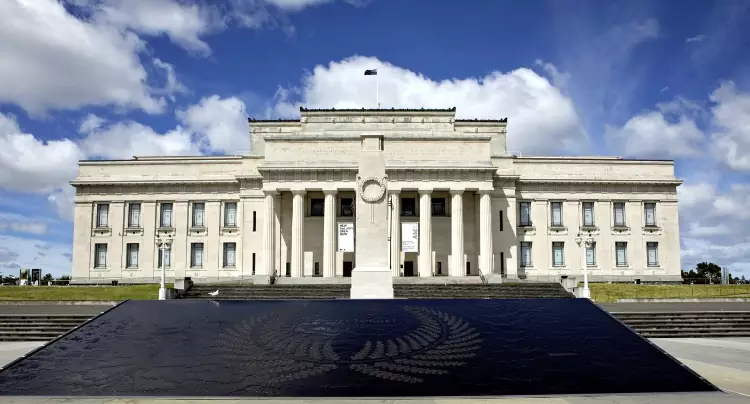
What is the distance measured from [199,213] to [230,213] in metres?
3.48

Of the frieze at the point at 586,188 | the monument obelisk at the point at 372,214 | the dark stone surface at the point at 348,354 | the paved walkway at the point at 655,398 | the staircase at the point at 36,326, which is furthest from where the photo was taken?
the frieze at the point at 586,188

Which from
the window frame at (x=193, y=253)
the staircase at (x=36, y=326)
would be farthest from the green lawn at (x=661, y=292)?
the window frame at (x=193, y=253)

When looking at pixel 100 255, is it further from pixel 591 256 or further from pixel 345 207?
pixel 591 256

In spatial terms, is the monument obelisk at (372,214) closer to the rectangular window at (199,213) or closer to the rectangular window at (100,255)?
the rectangular window at (199,213)

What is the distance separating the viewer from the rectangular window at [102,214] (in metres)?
68.0

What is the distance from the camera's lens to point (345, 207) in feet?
214

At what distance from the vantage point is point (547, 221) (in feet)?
220

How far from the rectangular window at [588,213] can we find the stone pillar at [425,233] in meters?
18.8

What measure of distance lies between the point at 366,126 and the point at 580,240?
99.8ft

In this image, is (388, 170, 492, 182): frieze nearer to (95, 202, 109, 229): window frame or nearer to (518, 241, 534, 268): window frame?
(518, 241, 534, 268): window frame

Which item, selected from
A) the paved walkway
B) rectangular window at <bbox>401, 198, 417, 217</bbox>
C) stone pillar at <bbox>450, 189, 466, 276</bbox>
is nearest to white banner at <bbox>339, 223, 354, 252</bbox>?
stone pillar at <bbox>450, 189, 466, 276</bbox>

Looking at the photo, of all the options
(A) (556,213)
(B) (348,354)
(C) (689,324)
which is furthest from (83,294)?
(A) (556,213)

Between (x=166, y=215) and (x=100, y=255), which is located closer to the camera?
(x=166, y=215)

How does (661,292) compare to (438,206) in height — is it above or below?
below
